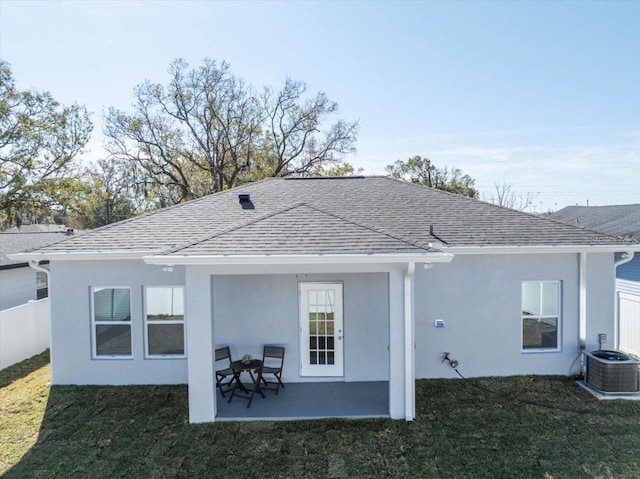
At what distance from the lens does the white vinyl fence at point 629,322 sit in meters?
10.1

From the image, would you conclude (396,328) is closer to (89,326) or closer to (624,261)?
(624,261)

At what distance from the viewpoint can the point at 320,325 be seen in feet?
28.7

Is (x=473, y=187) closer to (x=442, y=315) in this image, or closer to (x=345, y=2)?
(x=345, y=2)

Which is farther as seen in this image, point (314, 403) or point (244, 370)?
point (244, 370)

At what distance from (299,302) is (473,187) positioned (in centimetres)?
4300

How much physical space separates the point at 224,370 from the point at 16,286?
12.0 meters

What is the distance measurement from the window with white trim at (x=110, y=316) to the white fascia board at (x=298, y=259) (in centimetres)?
330

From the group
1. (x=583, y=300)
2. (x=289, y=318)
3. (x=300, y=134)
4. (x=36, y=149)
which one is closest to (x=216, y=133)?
(x=300, y=134)

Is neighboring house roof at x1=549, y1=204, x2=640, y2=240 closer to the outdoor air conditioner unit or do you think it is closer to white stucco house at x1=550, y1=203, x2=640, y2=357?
white stucco house at x1=550, y1=203, x2=640, y2=357

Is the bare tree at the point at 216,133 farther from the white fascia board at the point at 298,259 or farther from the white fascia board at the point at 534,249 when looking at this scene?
the white fascia board at the point at 298,259

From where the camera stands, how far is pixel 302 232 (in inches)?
280

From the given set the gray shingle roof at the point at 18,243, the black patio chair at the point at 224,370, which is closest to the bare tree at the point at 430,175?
the gray shingle roof at the point at 18,243

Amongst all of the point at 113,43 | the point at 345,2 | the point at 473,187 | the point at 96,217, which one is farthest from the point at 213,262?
the point at 473,187

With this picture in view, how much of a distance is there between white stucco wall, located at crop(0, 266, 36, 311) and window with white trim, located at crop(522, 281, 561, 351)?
1781cm
